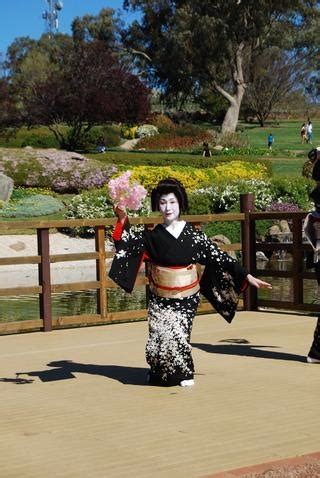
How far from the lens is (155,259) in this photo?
7.62 m

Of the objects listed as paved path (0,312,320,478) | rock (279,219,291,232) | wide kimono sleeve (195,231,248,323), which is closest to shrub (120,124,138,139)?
rock (279,219,291,232)

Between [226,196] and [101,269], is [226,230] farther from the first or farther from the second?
[101,269]

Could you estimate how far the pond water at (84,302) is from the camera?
15031mm

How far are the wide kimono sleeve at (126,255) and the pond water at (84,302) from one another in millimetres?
6594

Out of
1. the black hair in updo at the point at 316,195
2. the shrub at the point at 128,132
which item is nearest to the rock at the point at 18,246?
the black hair in updo at the point at 316,195

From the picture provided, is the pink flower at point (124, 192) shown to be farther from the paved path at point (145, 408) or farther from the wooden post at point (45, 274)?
the wooden post at point (45, 274)

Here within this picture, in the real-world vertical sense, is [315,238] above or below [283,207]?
above

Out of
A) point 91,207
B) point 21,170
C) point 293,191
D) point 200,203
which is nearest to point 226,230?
point 200,203

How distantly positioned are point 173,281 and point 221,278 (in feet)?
1.90

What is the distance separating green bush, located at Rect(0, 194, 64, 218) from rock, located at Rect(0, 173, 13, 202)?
25cm

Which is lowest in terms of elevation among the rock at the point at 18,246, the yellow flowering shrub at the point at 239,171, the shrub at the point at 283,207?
the rock at the point at 18,246

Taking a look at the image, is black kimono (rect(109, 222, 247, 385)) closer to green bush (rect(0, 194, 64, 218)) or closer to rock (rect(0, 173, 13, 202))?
green bush (rect(0, 194, 64, 218))

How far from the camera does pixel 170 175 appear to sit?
103ft

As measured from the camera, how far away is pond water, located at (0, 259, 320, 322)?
15.0 meters
